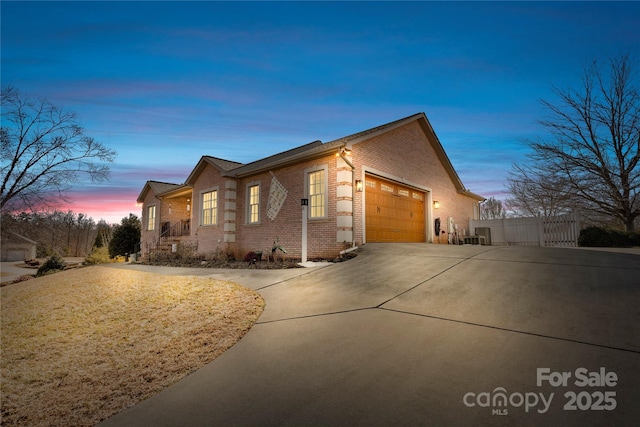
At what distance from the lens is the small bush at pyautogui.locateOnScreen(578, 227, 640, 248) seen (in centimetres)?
1042

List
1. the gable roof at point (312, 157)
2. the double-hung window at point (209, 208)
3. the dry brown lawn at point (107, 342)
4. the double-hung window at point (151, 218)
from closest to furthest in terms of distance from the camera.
Result: the dry brown lawn at point (107, 342) → the gable roof at point (312, 157) → the double-hung window at point (209, 208) → the double-hung window at point (151, 218)

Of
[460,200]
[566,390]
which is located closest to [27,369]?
[566,390]

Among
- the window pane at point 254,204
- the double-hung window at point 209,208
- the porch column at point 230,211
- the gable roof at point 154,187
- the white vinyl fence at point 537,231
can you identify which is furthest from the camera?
the gable roof at point 154,187

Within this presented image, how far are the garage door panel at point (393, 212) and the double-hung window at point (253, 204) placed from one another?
5049 mm

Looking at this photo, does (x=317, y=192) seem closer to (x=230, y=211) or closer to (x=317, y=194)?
(x=317, y=194)

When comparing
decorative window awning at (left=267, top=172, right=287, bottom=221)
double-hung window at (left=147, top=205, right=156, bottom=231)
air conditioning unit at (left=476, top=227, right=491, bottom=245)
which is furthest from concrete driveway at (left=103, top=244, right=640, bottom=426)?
double-hung window at (left=147, top=205, right=156, bottom=231)

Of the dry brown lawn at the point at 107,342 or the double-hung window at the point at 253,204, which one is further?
the double-hung window at the point at 253,204

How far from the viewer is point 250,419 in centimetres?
239

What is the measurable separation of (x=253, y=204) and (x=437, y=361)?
1177 cm

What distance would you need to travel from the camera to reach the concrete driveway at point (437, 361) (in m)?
2.32

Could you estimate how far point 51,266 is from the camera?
48.8 feet

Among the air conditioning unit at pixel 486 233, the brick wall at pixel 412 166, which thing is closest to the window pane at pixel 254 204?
the brick wall at pixel 412 166

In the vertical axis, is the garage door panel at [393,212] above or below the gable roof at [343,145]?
below

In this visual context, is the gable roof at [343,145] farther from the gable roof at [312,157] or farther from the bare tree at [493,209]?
the bare tree at [493,209]
